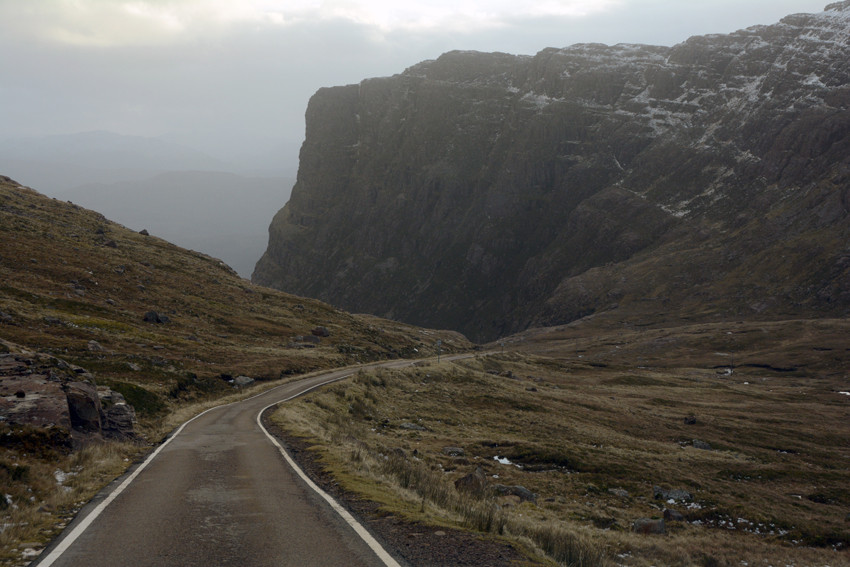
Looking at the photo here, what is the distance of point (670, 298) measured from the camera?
192 m

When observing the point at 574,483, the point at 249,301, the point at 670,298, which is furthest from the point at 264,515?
the point at 670,298

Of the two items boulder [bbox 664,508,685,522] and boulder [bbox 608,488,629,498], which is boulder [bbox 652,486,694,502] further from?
boulder [bbox 664,508,685,522]

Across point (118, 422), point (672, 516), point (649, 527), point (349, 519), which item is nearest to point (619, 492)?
point (672, 516)

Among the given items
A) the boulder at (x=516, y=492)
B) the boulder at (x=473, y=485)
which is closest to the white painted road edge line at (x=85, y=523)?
the boulder at (x=473, y=485)

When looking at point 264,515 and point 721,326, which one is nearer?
point 264,515

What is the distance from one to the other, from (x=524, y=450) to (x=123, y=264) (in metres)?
74.2

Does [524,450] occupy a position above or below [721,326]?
above

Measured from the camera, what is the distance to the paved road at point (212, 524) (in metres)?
8.95

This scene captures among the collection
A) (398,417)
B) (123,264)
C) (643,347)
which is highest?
(123,264)

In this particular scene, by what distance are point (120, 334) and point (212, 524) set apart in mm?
48452

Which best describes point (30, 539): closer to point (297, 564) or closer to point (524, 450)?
point (297, 564)

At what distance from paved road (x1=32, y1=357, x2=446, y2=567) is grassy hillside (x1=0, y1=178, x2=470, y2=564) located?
928 mm

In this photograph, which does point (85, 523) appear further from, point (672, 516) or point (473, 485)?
point (672, 516)

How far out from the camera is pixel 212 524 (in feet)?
35.4
